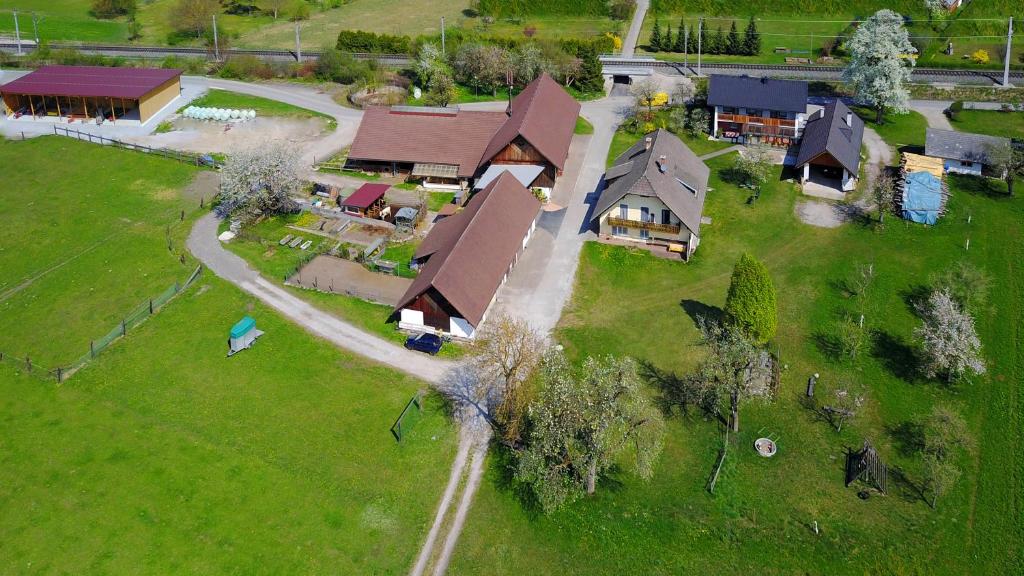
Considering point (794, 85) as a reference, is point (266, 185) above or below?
below

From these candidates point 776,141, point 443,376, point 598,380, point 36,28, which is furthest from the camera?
point 36,28

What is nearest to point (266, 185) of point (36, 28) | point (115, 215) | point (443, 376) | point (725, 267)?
point (115, 215)

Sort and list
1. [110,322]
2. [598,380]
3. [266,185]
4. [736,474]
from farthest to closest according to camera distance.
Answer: [266,185]
[110,322]
[736,474]
[598,380]

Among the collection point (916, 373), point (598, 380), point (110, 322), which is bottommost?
point (110, 322)

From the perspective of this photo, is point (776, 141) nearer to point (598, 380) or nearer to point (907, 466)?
point (907, 466)

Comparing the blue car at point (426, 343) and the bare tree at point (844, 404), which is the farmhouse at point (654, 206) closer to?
the bare tree at point (844, 404)

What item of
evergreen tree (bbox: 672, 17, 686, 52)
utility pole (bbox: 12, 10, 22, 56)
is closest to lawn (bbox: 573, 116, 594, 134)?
evergreen tree (bbox: 672, 17, 686, 52)

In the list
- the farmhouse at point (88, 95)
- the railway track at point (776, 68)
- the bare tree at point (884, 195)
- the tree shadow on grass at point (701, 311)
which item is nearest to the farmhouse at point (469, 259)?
the tree shadow on grass at point (701, 311)

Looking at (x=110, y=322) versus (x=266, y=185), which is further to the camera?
(x=266, y=185)

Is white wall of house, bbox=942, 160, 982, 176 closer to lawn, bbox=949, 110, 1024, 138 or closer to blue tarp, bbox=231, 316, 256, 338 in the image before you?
lawn, bbox=949, 110, 1024, 138
